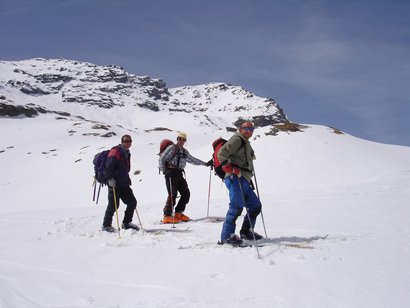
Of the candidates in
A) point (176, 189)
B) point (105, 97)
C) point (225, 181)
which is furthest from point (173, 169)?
point (105, 97)

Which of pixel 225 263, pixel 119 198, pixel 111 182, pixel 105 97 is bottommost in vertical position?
pixel 225 263

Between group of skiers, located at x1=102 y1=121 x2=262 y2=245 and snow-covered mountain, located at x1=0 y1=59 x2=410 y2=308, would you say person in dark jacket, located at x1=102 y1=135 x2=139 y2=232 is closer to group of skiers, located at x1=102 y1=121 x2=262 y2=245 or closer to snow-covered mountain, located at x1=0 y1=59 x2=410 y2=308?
group of skiers, located at x1=102 y1=121 x2=262 y2=245

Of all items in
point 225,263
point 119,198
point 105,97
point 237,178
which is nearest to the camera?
point 225,263

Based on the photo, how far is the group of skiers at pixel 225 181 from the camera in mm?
4332

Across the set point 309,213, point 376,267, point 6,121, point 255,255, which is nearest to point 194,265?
point 255,255

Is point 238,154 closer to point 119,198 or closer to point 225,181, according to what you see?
point 225,181

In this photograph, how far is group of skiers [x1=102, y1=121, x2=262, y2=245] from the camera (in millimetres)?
4332

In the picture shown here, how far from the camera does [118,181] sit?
6.00 metres

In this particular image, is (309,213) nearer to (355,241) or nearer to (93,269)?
(355,241)

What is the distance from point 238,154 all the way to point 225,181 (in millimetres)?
549

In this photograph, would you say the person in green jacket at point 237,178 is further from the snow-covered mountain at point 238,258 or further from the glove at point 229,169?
the snow-covered mountain at point 238,258

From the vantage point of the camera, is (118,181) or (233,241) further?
(118,181)

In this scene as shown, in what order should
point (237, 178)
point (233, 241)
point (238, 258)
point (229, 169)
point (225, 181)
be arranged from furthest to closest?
point (225, 181), point (237, 178), point (229, 169), point (233, 241), point (238, 258)

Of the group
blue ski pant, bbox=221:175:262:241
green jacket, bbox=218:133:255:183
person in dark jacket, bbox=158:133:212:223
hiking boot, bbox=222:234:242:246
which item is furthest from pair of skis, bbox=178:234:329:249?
person in dark jacket, bbox=158:133:212:223
